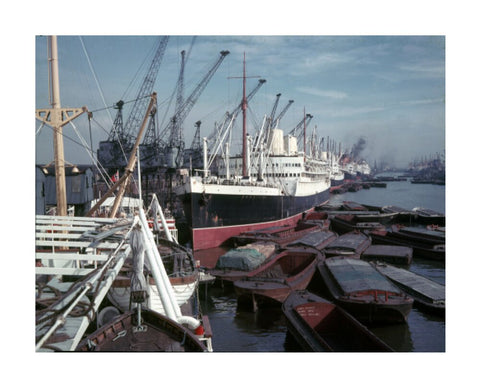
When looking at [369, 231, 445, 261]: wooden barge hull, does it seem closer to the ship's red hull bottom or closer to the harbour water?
the ship's red hull bottom

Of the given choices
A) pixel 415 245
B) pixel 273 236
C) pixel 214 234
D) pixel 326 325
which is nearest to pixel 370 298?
pixel 326 325

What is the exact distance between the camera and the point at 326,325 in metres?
12.1

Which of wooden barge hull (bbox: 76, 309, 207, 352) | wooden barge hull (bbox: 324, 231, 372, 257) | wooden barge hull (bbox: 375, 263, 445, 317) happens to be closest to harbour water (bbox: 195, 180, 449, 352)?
wooden barge hull (bbox: 375, 263, 445, 317)

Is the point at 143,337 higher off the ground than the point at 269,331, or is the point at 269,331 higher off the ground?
the point at 143,337

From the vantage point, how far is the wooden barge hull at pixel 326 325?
10578mm

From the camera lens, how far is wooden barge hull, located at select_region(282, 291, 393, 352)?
10.6 meters

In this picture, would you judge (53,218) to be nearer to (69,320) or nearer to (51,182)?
(69,320)

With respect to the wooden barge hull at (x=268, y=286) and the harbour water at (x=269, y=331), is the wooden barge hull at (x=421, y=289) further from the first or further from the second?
the wooden barge hull at (x=268, y=286)

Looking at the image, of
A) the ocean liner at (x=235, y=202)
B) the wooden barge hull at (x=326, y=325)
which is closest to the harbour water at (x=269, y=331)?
the wooden barge hull at (x=326, y=325)

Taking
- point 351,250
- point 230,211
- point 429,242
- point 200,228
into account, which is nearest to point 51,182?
point 200,228

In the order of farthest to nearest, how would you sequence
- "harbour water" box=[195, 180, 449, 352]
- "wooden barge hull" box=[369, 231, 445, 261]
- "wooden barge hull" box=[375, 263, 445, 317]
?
"wooden barge hull" box=[369, 231, 445, 261], "wooden barge hull" box=[375, 263, 445, 317], "harbour water" box=[195, 180, 449, 352]


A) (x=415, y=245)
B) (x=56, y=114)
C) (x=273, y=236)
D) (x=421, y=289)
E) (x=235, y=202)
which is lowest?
(x=421, y=289)

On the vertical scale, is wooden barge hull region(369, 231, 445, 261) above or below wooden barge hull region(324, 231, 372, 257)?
below

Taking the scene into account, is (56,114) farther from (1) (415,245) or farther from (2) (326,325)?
(1) (415,245)
